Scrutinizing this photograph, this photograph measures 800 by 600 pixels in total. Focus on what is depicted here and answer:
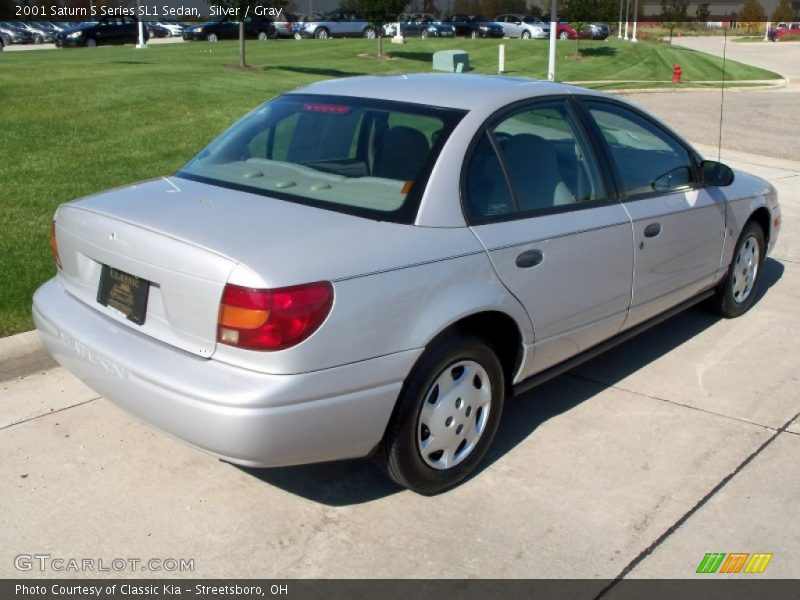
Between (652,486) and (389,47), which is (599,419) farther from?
(389,47)

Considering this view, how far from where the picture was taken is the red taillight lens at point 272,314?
10.6 ft

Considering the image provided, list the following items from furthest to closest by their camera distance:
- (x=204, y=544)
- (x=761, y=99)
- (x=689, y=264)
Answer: (x=761, y=99)
(x=689, y=264)
(x=204, y=544)

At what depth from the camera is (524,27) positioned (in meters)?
54.8

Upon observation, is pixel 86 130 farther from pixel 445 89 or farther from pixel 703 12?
pixel 703 12

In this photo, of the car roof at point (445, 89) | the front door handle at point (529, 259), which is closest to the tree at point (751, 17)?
the car roof at point (445, 89)

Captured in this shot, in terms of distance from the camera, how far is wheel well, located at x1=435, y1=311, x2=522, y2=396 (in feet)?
12.9

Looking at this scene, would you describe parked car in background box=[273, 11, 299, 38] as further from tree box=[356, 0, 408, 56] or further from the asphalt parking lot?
the asphalt parking lot

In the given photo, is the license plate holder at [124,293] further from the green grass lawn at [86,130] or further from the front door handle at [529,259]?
the green grass lawn at [86,130]

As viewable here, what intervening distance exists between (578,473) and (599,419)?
628mm

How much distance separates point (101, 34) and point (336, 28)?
13502 millimetres

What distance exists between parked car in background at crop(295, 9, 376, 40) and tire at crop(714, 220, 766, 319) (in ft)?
156

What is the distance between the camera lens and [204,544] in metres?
3.58
